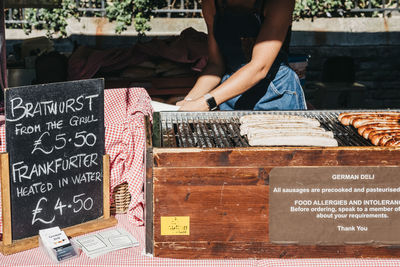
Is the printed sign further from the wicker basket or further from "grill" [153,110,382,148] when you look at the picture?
the wicker basket

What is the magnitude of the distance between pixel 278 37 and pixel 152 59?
214 centimetres

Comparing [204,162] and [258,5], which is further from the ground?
[258,5]

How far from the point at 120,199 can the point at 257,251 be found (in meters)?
0.80

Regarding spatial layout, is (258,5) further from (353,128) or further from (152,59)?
(152,59)

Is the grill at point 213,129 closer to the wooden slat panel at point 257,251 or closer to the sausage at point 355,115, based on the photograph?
the sausage at point 355,115

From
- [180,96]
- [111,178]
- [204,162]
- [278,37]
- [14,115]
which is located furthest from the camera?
[180,96]

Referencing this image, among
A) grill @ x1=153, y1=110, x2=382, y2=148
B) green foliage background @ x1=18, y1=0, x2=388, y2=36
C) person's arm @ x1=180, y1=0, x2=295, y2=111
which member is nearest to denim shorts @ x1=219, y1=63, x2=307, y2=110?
person's arm @ x1=180, y1=0, x2=295, y2=111

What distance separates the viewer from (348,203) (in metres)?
1.93

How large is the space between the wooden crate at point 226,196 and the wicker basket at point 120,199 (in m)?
0.49

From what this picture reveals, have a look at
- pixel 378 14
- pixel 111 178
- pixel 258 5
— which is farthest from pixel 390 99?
pixel 111 178

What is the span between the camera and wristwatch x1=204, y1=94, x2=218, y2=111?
119 inches

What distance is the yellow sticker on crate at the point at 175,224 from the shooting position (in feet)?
6.36

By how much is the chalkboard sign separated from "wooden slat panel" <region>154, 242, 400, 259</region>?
1.72 feet

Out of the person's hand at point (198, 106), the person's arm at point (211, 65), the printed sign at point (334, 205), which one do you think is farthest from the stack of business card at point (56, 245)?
the person's arm at point (211, 65)
